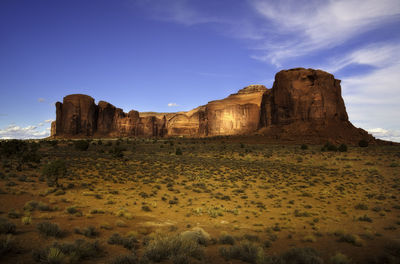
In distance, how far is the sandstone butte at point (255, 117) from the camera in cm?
4669

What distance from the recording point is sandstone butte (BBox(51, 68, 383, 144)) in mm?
46694

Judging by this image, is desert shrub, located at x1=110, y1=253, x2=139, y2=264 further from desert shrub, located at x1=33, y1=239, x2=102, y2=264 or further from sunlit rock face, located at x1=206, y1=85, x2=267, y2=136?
sunlit rock face, located at x1=206, y1=85, x2=267, y2=136

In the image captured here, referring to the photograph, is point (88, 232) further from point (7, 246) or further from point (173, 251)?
point (173, 251)

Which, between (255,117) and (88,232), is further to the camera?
(255,117)

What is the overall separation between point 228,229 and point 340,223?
207 inches

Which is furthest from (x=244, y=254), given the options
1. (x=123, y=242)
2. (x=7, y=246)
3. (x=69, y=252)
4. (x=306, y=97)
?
(x=306, y=97)

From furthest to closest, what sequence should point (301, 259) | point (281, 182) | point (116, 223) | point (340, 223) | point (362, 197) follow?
point (281, 182) → point (362, 197) → point (340, 223) → point (116, 223) → point (301, 259)

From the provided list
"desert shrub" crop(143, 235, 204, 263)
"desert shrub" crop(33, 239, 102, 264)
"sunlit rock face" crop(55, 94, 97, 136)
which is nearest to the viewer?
"desert shrub" crop(33, 239, 102, 264)

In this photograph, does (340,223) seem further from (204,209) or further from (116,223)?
(116,223)

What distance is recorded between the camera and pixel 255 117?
78.9 metres

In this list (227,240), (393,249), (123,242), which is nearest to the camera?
(123,242)

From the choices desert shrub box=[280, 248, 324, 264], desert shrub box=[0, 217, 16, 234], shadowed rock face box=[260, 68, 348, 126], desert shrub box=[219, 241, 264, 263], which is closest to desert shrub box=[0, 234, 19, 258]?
desert shrub box=[0, 217, 16, 234]

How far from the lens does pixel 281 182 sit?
17672 mm

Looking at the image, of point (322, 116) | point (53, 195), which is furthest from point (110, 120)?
point (53, 195)
